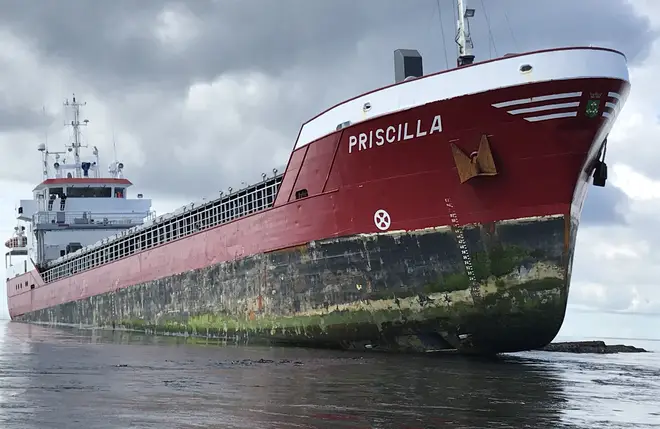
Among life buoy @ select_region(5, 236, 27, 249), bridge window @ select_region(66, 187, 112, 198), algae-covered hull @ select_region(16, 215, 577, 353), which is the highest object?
bridge window @ select_region(66, 187, 112, 198)

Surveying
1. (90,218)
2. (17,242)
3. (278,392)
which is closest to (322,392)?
(278,392)

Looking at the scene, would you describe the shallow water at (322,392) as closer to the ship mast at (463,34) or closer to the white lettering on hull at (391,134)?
the white lettering on hull at (391,134)

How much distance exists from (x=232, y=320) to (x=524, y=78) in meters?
9.59

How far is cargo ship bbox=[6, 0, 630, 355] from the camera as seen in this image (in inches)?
495

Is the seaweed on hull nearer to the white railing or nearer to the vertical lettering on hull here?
the vertical lettering on hull

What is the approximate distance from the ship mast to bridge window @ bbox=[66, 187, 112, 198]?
27472 mm

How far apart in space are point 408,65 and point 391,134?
2509 mm

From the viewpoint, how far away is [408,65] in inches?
613

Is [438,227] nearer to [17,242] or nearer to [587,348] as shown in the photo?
[587,348]

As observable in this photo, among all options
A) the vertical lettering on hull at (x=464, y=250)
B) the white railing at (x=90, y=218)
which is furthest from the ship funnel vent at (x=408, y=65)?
the white railing at (x=90, y=218)

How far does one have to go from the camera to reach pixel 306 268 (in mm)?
15492

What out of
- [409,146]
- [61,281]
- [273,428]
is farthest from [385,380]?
[61,281]

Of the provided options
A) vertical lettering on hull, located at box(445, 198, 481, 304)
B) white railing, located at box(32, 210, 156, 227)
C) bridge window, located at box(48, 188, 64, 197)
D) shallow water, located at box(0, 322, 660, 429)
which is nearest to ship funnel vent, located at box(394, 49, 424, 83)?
vertical lettering on hull, located at box(445, 198, 481, 304)

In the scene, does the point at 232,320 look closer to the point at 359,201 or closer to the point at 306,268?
the point at 306,268
